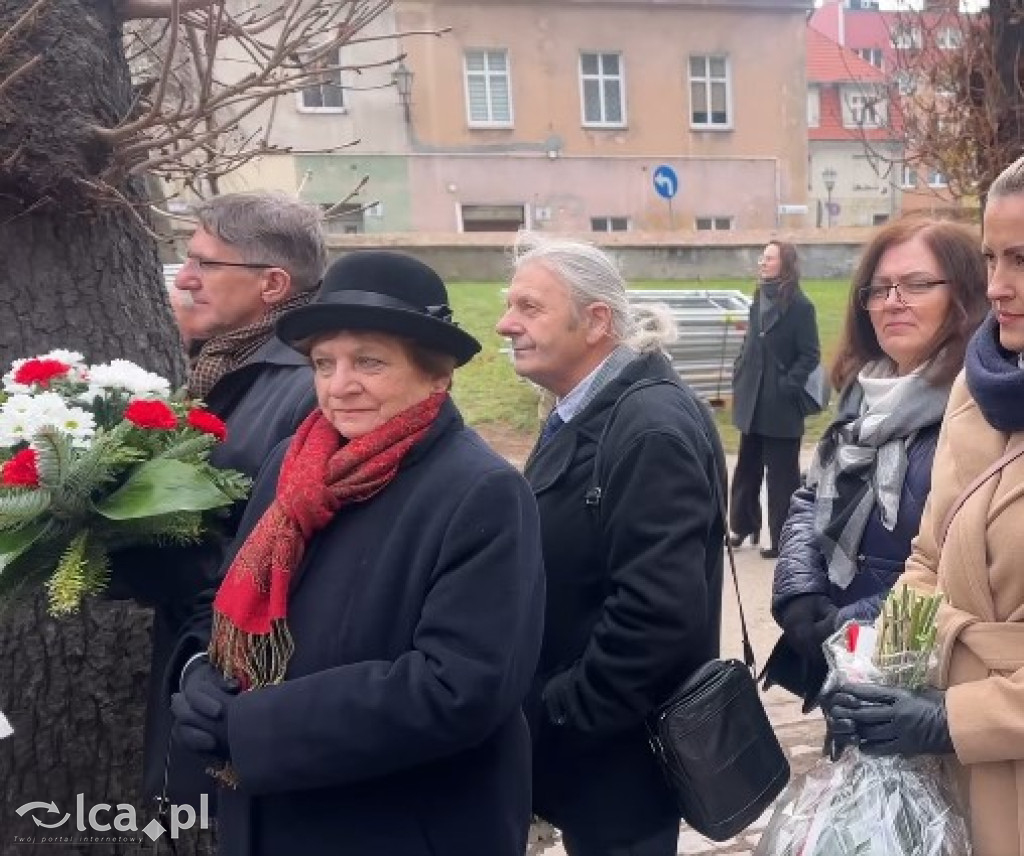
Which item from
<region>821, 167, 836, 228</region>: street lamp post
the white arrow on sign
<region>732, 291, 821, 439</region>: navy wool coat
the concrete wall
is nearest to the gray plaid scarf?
<region>732, 291, 821, 439</region>: navy wool coat

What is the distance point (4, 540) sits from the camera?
213cm

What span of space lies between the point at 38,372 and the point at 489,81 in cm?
2659

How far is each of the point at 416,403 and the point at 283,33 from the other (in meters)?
1.23

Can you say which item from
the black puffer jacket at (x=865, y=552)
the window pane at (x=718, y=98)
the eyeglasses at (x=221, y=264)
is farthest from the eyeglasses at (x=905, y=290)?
the window pane at (x=718, y=98)

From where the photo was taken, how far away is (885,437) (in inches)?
102

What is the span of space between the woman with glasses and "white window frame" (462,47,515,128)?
2582 centimetres

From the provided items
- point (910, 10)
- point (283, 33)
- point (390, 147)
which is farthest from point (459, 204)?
point (283, 33)

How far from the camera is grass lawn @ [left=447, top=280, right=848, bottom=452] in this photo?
11.2 meters

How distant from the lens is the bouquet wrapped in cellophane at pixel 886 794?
6.18 feet

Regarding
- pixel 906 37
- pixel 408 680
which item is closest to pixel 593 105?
pixel 906 37

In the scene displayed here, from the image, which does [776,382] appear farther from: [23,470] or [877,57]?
[23,470]

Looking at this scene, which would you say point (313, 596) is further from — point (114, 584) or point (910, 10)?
point (910, 10)

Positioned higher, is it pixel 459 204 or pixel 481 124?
pixel 481 124

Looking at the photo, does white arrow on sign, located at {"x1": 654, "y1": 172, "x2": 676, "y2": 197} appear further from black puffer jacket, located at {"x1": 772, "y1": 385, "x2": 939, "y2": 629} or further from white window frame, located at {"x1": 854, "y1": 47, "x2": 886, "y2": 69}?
black puffer jacket, located at {"x1": 772, "y1": 385, "x2": 939, "y2": 629}
